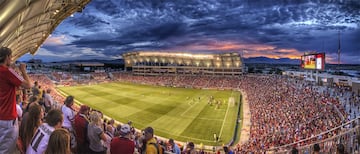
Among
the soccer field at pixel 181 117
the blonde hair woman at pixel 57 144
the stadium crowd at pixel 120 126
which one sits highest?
the blonde hair woman at pixel 57 144

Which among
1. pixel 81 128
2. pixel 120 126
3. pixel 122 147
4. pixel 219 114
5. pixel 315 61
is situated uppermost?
pixel 315 61

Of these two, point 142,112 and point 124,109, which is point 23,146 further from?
point 124,109

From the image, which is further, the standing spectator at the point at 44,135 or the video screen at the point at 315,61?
the video screen at the point at 315,61

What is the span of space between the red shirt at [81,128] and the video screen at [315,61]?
37.6 meters

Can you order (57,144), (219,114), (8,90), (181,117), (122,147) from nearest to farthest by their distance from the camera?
(57,144), (8,90), (122,147), (181,117), (219,114)

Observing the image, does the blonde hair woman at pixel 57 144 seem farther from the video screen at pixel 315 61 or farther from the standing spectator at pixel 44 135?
the video screen at pixel 315 61

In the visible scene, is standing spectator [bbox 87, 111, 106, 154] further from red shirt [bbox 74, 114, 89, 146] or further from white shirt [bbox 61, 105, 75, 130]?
white shirt [bbox 61, 105, 75, 130]

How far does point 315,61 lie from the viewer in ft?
118

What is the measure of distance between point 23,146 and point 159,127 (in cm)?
2138

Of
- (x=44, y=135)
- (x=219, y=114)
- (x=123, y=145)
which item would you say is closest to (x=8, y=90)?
(x=44, y=135)

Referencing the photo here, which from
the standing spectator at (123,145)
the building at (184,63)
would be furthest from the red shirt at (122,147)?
the building at (184,63)

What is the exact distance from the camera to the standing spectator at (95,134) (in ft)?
14.3

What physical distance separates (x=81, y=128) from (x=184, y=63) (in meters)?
76.2

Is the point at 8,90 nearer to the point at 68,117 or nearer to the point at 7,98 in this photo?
the point at 7,98
